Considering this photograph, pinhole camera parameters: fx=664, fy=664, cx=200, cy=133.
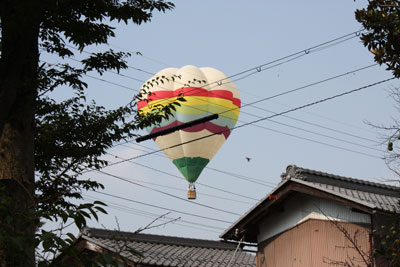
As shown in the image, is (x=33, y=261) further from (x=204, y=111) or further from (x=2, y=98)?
(x=204, y=111)

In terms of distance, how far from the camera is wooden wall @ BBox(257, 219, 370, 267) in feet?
48.6

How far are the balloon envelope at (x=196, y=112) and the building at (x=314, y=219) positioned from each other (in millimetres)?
14494

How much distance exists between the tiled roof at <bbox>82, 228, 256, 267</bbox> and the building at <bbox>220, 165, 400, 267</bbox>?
3.10 meters

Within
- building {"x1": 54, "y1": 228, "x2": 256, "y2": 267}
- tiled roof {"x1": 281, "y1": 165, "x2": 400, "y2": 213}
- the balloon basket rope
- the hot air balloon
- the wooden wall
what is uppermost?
the hot air balloon

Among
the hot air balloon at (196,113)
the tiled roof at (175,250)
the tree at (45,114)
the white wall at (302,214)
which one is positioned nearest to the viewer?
the tree at (45,114)

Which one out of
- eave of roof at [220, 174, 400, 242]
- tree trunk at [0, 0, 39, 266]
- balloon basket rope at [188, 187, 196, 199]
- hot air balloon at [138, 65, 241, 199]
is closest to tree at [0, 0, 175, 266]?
tree trunk at [0, 0, 39, 266]

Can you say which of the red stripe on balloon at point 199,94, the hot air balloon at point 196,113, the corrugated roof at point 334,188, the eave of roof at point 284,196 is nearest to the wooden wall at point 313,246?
the eave of roof at point 284,196

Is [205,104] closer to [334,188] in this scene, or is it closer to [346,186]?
[346,186]

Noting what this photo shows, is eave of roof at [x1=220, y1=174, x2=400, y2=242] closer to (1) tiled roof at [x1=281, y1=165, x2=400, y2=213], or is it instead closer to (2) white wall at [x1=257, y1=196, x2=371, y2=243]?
(1) tiled roof at [x1=281, y1=165, x2=400, y2=213]

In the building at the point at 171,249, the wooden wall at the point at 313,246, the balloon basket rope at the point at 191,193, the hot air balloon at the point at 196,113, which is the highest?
the hot air balloon at the point at 196,113

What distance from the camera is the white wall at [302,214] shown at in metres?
15.3

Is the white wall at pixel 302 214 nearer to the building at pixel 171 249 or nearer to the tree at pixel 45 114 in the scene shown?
the building at pixel 171 249

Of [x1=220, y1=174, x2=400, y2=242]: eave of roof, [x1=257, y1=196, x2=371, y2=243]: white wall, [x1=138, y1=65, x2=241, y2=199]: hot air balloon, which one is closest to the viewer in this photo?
[x1=220, y1=174, x2=400, y2=242]: eave of roof

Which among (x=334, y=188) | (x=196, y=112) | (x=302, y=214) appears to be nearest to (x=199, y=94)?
(x=196, y=112)
